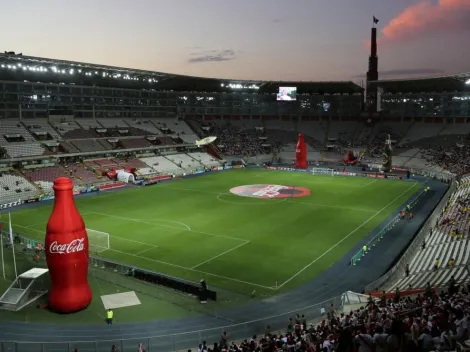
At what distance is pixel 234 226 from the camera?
130ft

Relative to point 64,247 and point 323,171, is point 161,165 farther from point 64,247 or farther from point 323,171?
point 64,247

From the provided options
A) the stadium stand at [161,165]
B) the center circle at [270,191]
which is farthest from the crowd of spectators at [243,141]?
the center circle at [270,191]

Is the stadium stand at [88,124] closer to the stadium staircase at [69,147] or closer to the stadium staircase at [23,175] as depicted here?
the stadium staircase at [69,147]

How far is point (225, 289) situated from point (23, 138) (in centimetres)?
4986

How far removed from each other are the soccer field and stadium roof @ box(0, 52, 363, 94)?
23.9 meters

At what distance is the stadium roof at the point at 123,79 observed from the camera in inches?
2586

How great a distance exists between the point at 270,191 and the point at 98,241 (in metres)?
27.0

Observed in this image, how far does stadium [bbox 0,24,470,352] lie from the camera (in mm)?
22375

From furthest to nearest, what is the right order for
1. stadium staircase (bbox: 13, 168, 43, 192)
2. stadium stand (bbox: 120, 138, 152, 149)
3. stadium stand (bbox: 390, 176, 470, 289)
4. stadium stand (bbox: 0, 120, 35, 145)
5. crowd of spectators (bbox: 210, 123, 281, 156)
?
1. crowd of spectators (bbox: 210, 123, 281, 156)
2. stadium stand (bbox: 120, 138, 152, 149)
3. stadium stand (bbox: 0, 120, 35, 145)
4. stadium staircase (bbox: 13, 168, 43, 192)
5. stadium stand (bbox: 390, 176, 470, 289)

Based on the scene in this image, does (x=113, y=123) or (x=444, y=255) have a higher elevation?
(x=113, y=123)

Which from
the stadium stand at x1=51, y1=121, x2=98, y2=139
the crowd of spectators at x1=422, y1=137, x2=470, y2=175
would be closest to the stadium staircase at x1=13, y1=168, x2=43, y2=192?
the stadium stand at x1=51, y1=121, x2=98, y2=139

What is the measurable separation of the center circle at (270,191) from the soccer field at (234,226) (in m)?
Result: 0.89

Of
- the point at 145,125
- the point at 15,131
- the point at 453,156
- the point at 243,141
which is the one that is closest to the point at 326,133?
the point at 243,141

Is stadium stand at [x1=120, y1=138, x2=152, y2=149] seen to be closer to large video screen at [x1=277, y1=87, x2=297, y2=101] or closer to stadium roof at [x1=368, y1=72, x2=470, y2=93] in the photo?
large video screen at [x1=277, y1=87, x2=297, y2=101]
